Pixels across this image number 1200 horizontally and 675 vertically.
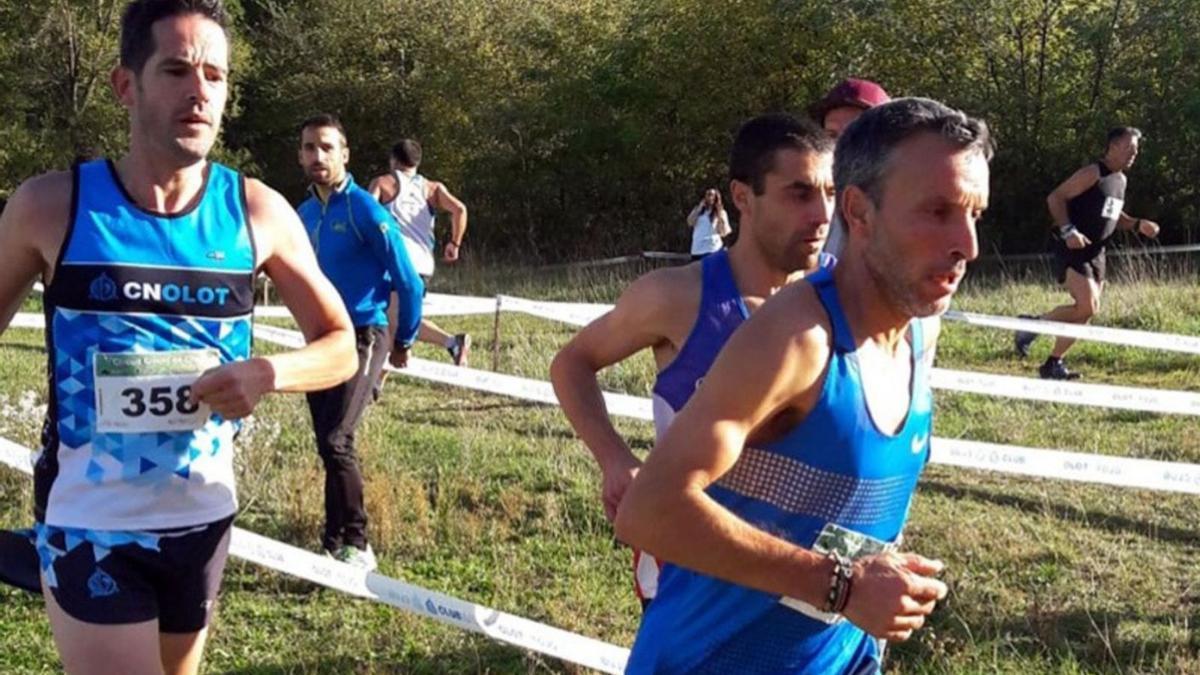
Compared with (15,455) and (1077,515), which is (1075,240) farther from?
(15,455)

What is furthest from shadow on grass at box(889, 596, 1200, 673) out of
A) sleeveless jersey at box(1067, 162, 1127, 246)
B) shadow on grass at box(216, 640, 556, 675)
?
sleeveless jersey at box(1067, 162, 1127, 246)

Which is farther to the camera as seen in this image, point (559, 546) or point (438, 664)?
point (559, 546)

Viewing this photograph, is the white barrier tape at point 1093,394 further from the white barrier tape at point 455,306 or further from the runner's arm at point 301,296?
the runner's arm at point 301,296

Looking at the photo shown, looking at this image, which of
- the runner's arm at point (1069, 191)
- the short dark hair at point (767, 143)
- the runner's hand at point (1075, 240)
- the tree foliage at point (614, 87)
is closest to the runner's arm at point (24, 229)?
the short dark hair at point (767, 143)

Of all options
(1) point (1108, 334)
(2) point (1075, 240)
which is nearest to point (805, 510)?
(1) point (1108, 334)

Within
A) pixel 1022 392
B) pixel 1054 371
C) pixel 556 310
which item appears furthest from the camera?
pixel 1054 371

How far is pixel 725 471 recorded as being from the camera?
6.52ft

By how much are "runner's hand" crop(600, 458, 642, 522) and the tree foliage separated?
18.8m

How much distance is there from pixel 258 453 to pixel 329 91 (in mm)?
21954

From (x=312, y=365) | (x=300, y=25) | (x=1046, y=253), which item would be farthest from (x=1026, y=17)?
(x=312, y=365)

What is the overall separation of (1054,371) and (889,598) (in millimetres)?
8749

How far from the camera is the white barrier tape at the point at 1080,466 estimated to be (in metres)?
5.93

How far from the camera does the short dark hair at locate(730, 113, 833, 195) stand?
338 centimetres

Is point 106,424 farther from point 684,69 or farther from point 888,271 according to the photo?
point 684,69
